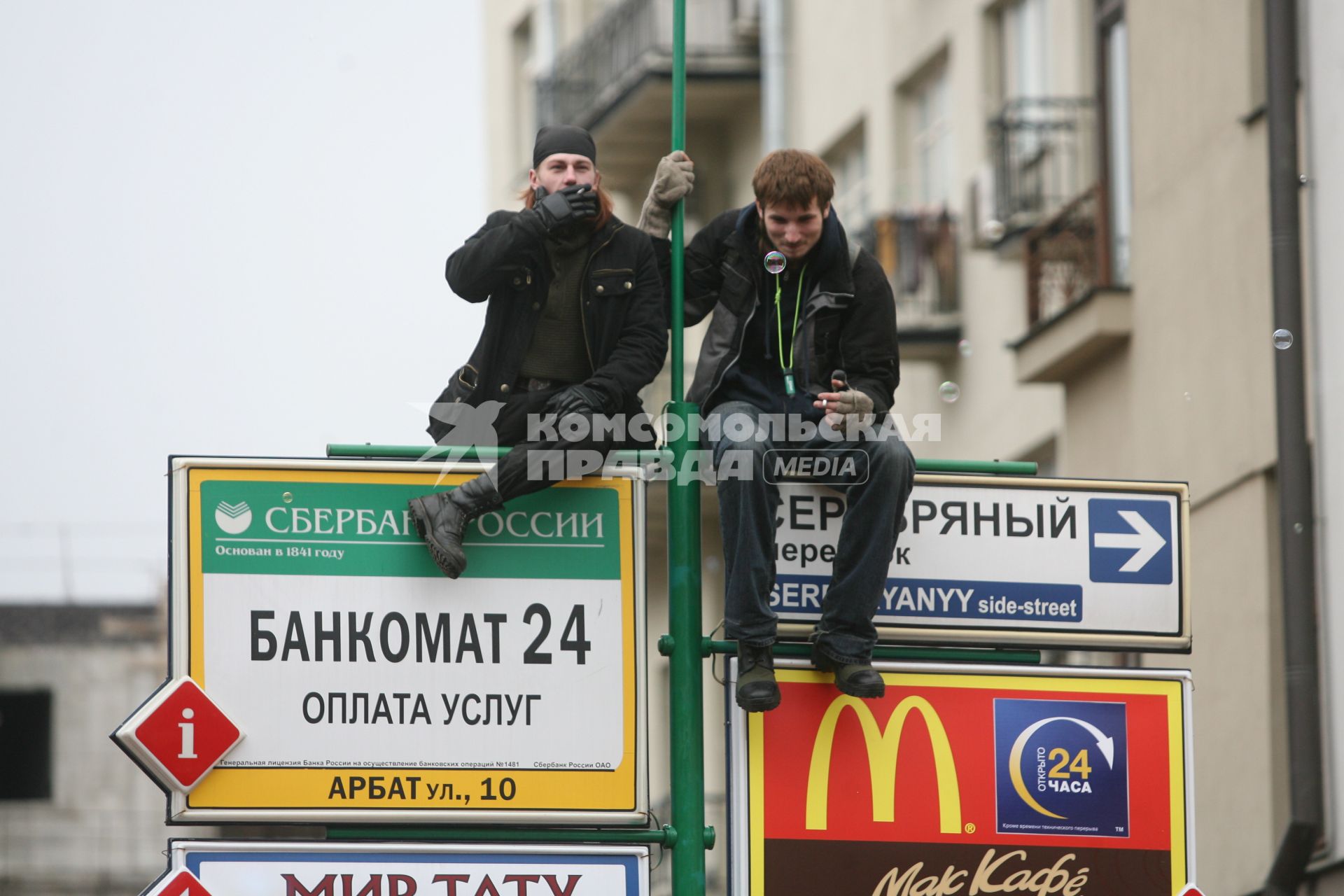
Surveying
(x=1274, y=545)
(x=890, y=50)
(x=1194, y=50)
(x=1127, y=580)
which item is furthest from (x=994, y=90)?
(x=1127, y=580)

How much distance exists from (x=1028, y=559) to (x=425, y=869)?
2117mm

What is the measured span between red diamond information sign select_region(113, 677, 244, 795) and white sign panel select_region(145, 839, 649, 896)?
0.73 feet

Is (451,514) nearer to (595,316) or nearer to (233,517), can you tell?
(233,517)

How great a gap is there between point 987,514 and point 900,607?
43cm

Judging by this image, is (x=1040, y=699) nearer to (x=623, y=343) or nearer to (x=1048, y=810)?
(x=1048, y=810)

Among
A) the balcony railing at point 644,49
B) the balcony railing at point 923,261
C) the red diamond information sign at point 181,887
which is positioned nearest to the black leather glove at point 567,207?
the red diamond information sign at point 181,887

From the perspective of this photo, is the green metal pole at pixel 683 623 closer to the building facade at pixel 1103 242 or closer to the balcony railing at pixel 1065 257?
the building facade at pixel 1103 242

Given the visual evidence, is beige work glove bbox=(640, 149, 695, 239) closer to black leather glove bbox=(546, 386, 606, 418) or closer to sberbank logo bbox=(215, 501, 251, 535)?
black leather glove bbox=(546, 386, 606, 418)

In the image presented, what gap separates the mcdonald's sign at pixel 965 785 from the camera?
784 cm

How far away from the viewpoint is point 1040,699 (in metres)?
8.15

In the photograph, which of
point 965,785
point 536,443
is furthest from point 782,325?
point 965,785

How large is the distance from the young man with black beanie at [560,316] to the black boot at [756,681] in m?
0.75

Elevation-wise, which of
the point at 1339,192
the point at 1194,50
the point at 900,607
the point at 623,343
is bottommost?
the point at 900,607

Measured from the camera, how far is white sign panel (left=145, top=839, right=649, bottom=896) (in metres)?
7.57
